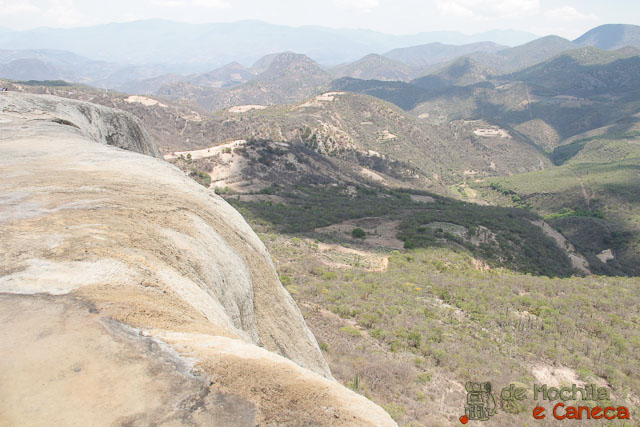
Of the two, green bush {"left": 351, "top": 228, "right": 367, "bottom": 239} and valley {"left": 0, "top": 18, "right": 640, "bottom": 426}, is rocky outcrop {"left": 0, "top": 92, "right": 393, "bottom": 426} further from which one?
green bush {"left": 351, "top": 228, "right": 367, "bottom": 239}

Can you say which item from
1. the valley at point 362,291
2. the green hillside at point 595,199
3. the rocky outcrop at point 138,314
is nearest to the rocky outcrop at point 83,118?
the valley at point 362,291

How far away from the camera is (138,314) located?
3.49 metres

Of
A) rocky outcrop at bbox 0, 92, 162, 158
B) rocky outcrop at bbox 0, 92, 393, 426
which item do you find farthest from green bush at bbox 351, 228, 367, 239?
rocky outcrop at bbox 0, 92, 393, 426

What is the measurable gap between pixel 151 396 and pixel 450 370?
11.7 m

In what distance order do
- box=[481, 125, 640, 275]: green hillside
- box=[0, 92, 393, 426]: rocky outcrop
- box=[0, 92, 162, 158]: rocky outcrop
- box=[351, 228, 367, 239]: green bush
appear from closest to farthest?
box=[0, 92, 393, 426]: rocky outcrop → box=[0, 92, 162, 158]: rocky outcrop → box=[351, 228, 367, 239]: green bush → box=[481, 125, 640, 275]: green hillside

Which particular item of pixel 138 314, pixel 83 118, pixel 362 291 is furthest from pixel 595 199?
pixel 138 314

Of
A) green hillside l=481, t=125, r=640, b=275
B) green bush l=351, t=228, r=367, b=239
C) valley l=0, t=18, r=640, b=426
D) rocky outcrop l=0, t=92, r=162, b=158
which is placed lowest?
green hillside l=481, t=125, r=640, b=275

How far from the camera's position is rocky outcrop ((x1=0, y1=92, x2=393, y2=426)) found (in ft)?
8.27

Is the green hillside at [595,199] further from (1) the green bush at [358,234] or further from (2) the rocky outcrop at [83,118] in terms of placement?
(2) the rocky outcrop at [83,118]

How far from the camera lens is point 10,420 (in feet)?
7.22

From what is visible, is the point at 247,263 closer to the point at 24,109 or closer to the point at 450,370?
the point at 450,370

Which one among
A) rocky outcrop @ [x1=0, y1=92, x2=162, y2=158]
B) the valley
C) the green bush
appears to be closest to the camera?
the valley

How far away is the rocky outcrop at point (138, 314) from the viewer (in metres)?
2.52

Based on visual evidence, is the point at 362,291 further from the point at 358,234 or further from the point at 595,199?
the point at 595,199
